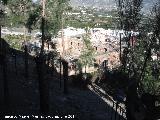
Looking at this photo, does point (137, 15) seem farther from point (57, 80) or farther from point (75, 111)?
point (75, 111)

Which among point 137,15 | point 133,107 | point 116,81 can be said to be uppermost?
point 137,15

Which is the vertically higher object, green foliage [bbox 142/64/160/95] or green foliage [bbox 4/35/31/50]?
green foliage [bbox 4/35/31/50]

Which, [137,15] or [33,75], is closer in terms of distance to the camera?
[33,75]

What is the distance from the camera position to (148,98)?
13.4m

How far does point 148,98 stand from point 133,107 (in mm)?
616

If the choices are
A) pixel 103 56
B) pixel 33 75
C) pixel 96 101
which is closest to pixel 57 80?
Answer: pixel 33 75

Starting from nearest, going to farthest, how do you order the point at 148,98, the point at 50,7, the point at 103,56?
the point at 148,98
the point at 50,7
the point at 103,56

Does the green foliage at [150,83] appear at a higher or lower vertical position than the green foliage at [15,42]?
lower

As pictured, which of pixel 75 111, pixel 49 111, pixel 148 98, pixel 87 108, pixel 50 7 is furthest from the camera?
pixel 50 7

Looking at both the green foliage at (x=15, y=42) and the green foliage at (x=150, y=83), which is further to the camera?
the green foliage at (x=15, y=42)

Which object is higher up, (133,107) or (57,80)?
(133,107)

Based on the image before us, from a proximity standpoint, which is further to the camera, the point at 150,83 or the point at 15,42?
the point at 15,42

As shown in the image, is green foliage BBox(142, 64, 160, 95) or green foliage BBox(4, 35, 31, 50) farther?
green foliage BBox(4, 35, 31, 50)

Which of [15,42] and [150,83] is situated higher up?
[15,42]
